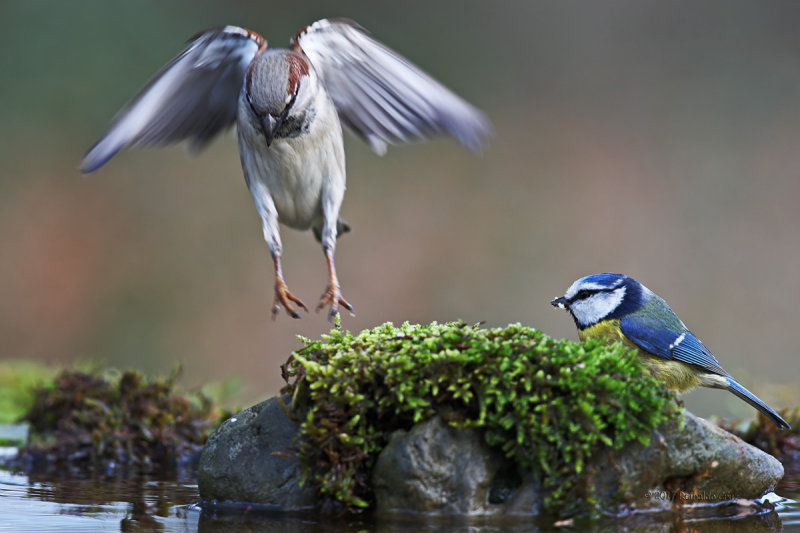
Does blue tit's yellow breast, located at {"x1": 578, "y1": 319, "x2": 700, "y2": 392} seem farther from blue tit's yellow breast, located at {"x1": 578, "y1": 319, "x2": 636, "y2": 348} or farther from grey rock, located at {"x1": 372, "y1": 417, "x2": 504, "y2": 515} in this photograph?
grey rock, located at {"x1": 372, "y1": 417, "x2": 504, "y2": 515}

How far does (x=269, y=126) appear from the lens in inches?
148

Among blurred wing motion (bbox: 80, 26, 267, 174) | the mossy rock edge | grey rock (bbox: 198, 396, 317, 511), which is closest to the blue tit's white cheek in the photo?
the mossy rock edge

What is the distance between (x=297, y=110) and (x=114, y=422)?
2.08 metres

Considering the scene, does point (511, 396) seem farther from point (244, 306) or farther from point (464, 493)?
point (244, 306)

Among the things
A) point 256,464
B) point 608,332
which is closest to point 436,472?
point 256,464

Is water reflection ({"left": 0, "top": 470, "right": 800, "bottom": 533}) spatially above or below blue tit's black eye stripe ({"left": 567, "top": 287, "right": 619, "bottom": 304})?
below

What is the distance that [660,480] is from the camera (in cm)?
302

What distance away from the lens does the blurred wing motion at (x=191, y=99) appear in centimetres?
407

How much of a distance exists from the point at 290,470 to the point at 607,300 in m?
1.59

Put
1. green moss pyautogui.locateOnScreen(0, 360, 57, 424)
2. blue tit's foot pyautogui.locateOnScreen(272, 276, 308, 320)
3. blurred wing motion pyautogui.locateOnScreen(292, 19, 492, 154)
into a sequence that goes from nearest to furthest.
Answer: blue tit's foot pyautogui.locateOnScreen(272, 276, 308, 320) → blurred wing motion pyautogui.locateOnScreen(292, 19, 492, 154) → green moss pyautogui.locateOnScreen(0, 360, 57, 424)

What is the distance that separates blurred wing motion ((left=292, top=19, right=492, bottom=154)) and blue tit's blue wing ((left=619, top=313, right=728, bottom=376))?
105 cm

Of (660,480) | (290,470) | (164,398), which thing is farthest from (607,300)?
(164,398)

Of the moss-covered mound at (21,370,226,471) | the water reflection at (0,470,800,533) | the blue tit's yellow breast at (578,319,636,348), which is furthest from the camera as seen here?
the moss-covered mound at (21,370,226,471)

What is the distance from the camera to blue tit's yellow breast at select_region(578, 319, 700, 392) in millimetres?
3660
